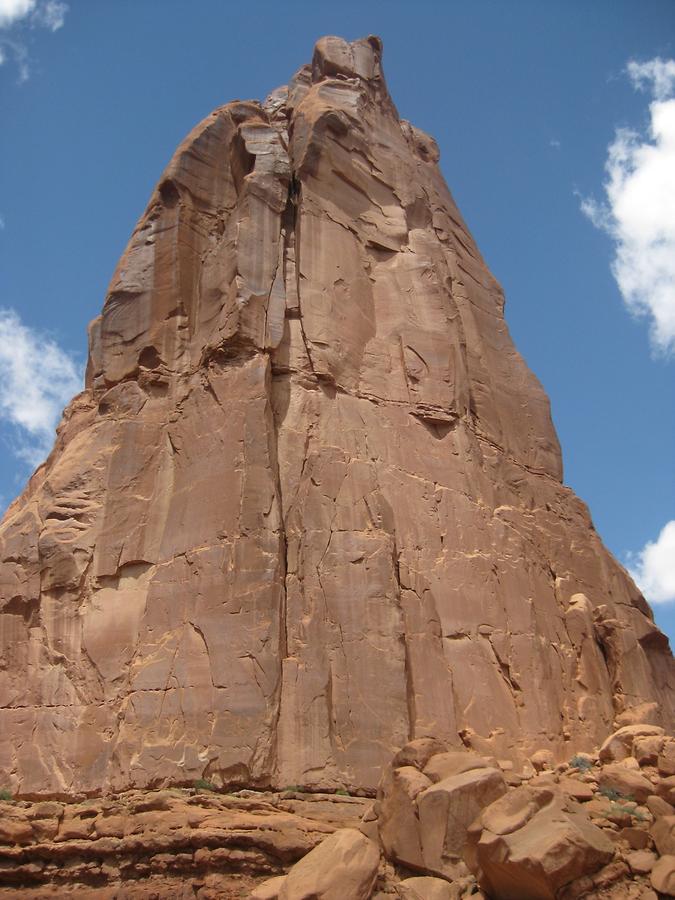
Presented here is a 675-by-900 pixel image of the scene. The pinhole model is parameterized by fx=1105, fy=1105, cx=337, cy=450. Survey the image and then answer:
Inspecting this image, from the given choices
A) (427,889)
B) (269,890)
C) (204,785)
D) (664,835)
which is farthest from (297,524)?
(664,835)

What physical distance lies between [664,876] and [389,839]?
4.11 metres

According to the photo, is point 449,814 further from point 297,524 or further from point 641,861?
point 297,524

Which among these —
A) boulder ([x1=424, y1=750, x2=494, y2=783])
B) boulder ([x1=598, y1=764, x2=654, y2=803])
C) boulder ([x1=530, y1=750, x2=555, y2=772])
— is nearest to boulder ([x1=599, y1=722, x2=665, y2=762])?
boulder ([x1=530, y1=750, x2=555, y2=772])

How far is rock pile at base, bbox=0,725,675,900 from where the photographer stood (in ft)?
49.8

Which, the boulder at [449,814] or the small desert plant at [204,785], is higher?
the small desert plant at [204,785]

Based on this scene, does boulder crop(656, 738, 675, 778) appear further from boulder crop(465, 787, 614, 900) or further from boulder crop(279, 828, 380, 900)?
boulder crop(279, 828, 380, 900)

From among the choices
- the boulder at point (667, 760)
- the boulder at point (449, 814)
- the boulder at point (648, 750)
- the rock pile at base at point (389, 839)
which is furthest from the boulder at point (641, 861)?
the boulder at point (648, 750)

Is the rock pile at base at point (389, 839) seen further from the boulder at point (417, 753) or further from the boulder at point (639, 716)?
the boulder at point (639, 716)

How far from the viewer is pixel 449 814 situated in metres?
16.5

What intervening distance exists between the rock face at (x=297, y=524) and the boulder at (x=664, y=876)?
5.25m

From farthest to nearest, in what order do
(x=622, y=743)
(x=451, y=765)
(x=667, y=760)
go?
(x=622, y=743)
(x=667, y=760)
(x=451, y=765)

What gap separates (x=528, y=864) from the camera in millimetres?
14836

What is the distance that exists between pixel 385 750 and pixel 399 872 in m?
2.79

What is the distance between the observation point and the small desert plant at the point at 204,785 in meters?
18.5
